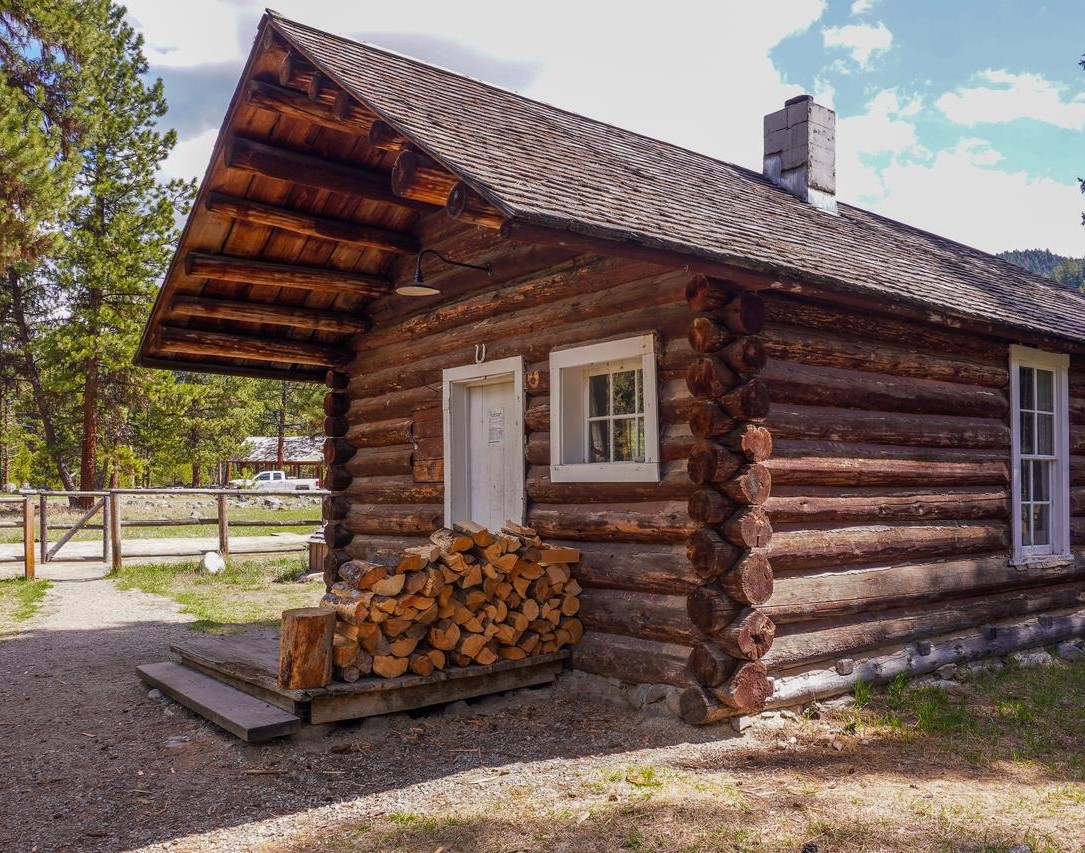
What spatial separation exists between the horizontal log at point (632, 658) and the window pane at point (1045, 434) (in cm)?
528

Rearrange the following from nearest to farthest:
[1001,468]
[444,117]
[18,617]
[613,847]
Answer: [613,847], [444,117], [1001,468], [18,617]

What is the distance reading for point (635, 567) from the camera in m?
6.80

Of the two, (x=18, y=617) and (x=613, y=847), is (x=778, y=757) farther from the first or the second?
(x=18, y=617)

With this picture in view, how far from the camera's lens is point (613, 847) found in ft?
14.4

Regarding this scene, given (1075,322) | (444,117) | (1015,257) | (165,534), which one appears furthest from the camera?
(1015,257)

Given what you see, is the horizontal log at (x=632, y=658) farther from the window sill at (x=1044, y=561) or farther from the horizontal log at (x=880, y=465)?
the window sill at (x=1044, y=561)

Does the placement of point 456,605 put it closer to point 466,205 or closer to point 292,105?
point 466,205

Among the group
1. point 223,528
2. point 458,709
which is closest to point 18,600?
point 223,528

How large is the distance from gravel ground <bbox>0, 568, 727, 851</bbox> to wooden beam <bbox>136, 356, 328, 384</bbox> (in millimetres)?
4049

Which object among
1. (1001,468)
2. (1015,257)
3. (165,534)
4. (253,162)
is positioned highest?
(1015,257)

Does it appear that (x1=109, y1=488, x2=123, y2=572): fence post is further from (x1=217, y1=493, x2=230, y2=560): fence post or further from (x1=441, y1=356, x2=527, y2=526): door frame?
(x1=441, y1=356, x2=527, y2=526): door frame

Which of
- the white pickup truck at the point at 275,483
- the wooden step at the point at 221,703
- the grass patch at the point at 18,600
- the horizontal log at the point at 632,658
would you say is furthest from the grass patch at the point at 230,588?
the white pickup truck at the point at 275,483

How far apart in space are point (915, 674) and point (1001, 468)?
7.79 feet

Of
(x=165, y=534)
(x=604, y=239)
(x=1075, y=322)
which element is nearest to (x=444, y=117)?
(x=604, y=239)
